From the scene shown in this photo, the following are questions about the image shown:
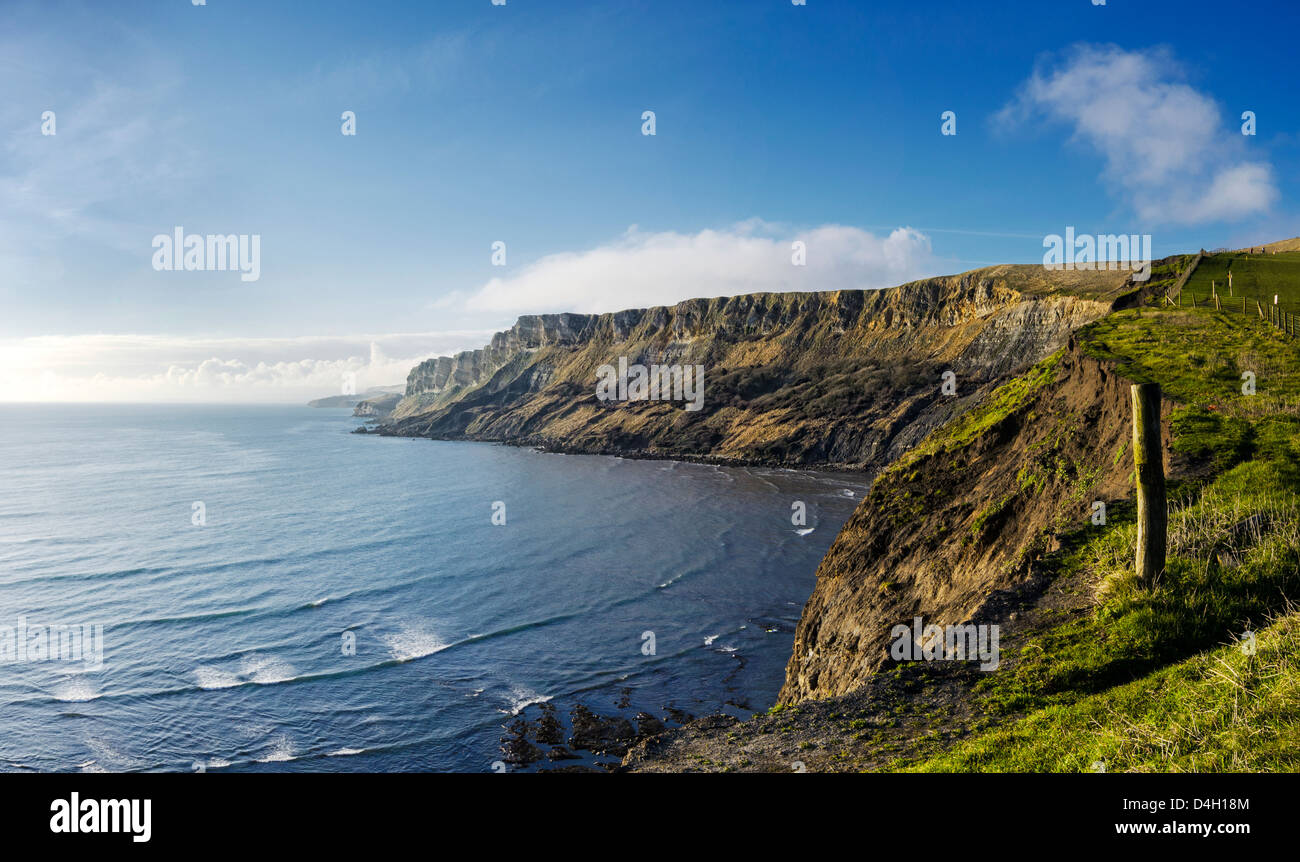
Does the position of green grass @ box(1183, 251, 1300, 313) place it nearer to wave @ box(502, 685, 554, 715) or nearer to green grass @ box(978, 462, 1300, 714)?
green grass @ box(978, 462, 1300, 714)

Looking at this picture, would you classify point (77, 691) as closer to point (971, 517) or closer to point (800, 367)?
point (971, 517)

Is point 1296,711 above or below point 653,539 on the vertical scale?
above

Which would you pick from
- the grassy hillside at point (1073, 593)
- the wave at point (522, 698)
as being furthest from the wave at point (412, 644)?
the grassy hillside at point (1073, 593)

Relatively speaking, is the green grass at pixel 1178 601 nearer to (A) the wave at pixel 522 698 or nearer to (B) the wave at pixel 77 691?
(A) the wave at pixel 522 698

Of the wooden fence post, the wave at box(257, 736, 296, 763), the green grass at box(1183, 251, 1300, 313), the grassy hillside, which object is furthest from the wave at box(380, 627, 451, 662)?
the green grass at box(1183, 251, 1300, 313)
